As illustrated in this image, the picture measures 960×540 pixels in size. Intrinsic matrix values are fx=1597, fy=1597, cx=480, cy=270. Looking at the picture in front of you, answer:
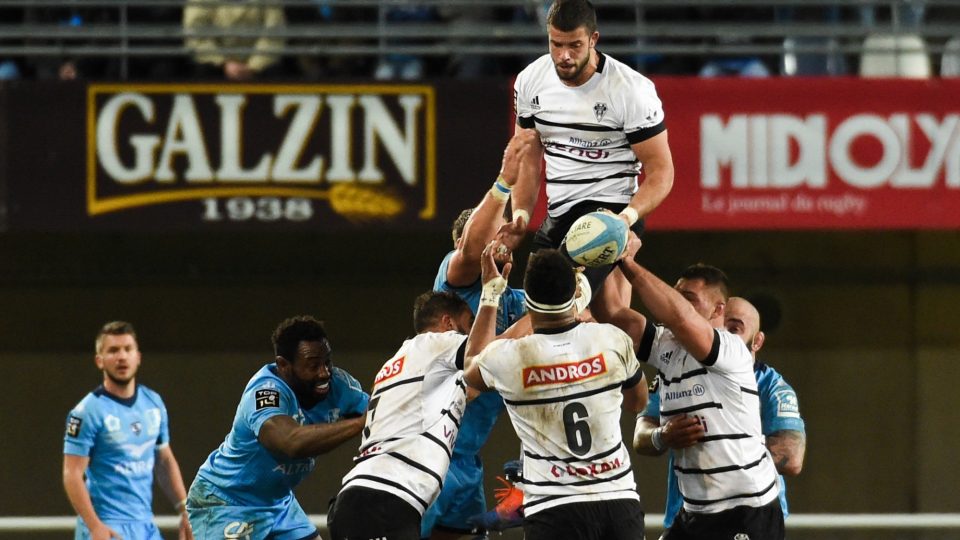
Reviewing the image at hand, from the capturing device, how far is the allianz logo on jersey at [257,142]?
980 centimetres

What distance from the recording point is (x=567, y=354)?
19.8 feet

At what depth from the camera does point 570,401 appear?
19.8ft

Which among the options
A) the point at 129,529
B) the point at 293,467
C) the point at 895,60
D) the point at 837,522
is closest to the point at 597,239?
the point at 293,467

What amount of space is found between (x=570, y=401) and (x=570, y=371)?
0.12 m

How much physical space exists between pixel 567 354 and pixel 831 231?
5.67m

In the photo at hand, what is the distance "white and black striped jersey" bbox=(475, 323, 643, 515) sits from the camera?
6.04 m

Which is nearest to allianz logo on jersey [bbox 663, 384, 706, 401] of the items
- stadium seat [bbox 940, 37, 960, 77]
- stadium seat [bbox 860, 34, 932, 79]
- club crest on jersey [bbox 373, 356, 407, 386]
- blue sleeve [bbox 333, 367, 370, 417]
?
club crest on jersey [bbox 373, 356, 407, 386]

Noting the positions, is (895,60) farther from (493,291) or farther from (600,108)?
(493,291)

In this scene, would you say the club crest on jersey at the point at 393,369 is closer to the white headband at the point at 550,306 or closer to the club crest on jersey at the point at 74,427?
the white headband at the point at 550,306

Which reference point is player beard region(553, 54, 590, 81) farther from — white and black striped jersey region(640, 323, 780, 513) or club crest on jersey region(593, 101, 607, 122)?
white and black striped jersey region(640, 323, 780, 513)

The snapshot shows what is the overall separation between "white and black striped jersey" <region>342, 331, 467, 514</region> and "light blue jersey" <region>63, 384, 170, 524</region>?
9.66 feet

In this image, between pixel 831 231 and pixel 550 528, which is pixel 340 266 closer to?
pixel 831 231

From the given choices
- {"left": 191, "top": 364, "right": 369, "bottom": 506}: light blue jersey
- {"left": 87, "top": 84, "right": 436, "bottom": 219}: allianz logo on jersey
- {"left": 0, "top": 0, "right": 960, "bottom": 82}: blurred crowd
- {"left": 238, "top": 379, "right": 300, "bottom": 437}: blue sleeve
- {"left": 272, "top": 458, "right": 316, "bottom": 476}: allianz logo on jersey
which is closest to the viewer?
{"left": 238, "top": 379, "right": 300, "bottom": 437}: blue sleeve

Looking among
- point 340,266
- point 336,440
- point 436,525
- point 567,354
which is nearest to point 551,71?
point 567,354
